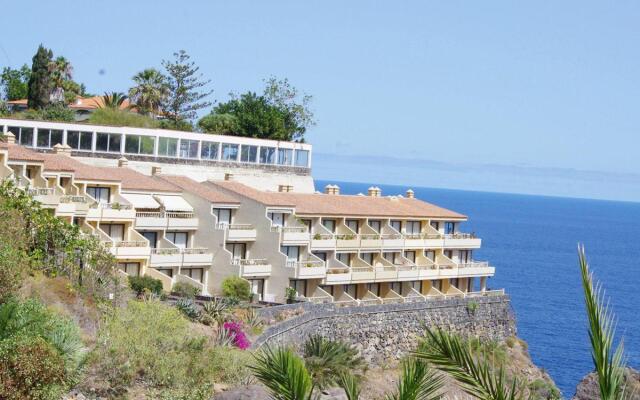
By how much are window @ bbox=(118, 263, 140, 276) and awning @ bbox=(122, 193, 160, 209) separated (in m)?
3.25

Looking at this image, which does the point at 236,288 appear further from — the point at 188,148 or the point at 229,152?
the point at 229,152

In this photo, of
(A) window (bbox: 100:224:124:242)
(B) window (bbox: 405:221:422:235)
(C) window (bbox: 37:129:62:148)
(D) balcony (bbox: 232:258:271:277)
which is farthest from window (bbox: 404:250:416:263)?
(C) window (bbox: 37:129:62:148)

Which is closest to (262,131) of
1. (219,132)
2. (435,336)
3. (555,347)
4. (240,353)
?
(219,132)

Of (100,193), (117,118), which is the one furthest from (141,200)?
(117,118)

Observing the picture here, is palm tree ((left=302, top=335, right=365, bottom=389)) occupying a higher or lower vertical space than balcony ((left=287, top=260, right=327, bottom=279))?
lower

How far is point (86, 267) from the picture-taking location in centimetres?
4772

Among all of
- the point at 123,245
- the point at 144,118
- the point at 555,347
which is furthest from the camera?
the point at 555,347

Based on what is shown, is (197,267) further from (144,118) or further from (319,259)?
(144,118)

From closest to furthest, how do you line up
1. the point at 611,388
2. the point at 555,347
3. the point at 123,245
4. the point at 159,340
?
1. the point at 611,388
2. the point at 159,340
3. the point at 123,245
4. the point at 555,347

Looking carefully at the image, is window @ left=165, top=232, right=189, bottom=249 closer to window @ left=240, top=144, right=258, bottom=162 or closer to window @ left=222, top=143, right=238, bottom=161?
window @ left=222, top=143, right=238, bottom=161

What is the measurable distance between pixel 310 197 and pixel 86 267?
25001mm

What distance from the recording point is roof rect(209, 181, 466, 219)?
6550cm

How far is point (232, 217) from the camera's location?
63.7 m

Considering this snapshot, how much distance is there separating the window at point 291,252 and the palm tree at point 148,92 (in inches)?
1269
